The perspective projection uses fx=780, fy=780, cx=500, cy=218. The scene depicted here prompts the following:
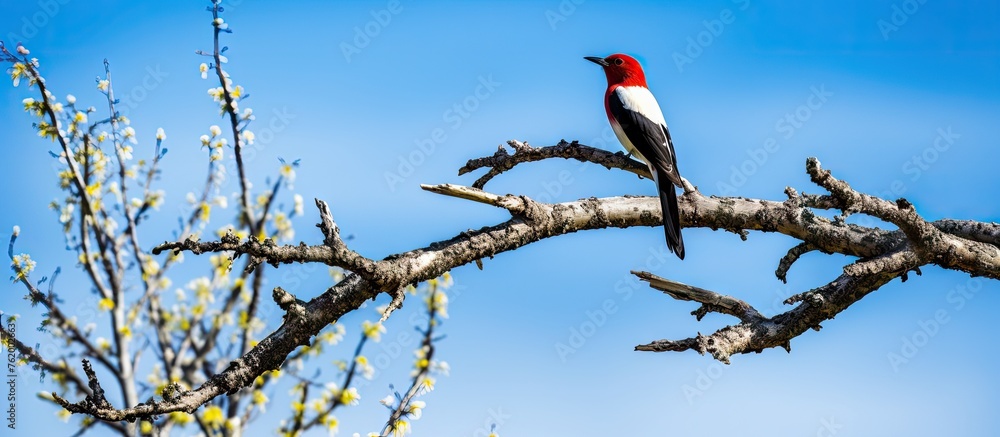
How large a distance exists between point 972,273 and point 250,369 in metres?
3.73

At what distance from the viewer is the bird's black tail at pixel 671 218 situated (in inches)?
165

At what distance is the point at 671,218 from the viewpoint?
13.8 ft

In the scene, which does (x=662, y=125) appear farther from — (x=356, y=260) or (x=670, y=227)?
(x=356, y=260)

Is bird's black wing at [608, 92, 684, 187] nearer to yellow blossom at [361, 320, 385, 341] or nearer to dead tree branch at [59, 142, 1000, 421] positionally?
dead tree branch at [59, 142, 1000, 421]

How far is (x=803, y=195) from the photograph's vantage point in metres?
3.72

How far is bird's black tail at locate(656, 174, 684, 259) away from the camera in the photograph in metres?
4.19

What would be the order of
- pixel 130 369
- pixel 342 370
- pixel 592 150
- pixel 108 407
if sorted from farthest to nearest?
pixel 130 369, pixel 342 370, pixel 592 150, pixel 108 407

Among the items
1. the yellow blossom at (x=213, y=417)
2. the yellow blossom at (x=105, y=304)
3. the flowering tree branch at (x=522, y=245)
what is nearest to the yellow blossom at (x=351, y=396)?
the flowering tree branch at (x=522, y=245)

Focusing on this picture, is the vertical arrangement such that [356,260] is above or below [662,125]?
below

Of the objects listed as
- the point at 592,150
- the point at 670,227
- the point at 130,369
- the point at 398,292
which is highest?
the point at 130,369

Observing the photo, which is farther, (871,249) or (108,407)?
(871,249)

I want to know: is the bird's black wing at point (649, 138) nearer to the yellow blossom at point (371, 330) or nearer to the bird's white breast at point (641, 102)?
the bird's white breast at point (641, 102)

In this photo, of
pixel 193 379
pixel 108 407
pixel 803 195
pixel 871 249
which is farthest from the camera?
pixel 193 379

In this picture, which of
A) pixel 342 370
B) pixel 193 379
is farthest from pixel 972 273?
pixel 193 379
